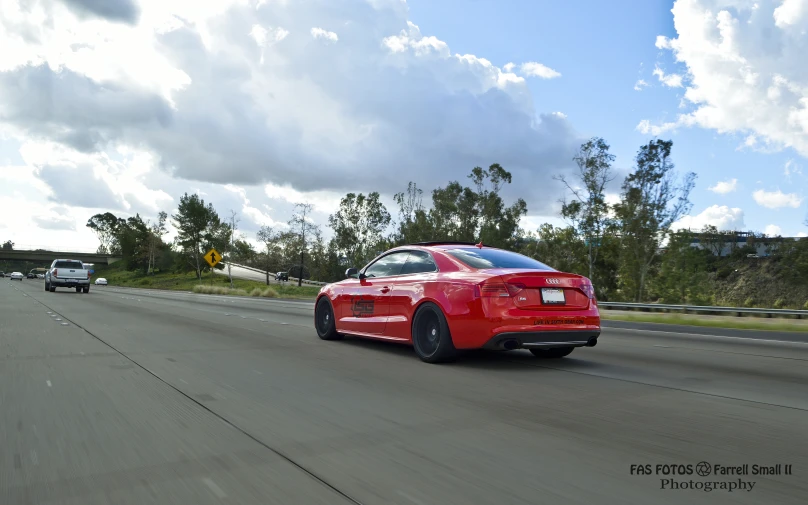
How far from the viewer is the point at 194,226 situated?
91.1m

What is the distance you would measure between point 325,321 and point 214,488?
25.4 ft

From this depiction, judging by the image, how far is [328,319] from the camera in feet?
36.1

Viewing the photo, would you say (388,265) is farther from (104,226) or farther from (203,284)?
(104,226)

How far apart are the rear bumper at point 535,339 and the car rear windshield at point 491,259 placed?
2.88 feet

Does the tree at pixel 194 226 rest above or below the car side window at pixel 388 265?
above

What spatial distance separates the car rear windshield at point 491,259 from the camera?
26.7ft

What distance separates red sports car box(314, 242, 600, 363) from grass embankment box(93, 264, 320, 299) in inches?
1207

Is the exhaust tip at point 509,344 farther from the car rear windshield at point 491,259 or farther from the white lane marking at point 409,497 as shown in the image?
the white lane marking at point 409,497

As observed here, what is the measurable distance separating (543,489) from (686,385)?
4.13 meters

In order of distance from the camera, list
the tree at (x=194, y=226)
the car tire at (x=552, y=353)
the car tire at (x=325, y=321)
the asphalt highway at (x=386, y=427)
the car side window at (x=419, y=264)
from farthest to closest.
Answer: the tree at (x=194, y=226) < the car tire at (x=325, y=321) < the car tire at (x=552, y=353) < the car side window at (x=419, y=264) < the asphalt highway at (x=386, y=427)

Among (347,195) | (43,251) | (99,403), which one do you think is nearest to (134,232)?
(43,251)

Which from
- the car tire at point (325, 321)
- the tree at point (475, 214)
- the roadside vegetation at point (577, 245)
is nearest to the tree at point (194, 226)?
the roadside vegetation at point (577, 245)

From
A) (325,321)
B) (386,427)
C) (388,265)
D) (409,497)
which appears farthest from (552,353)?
(409,497)

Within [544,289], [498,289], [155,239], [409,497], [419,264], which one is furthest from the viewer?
[155,239]
